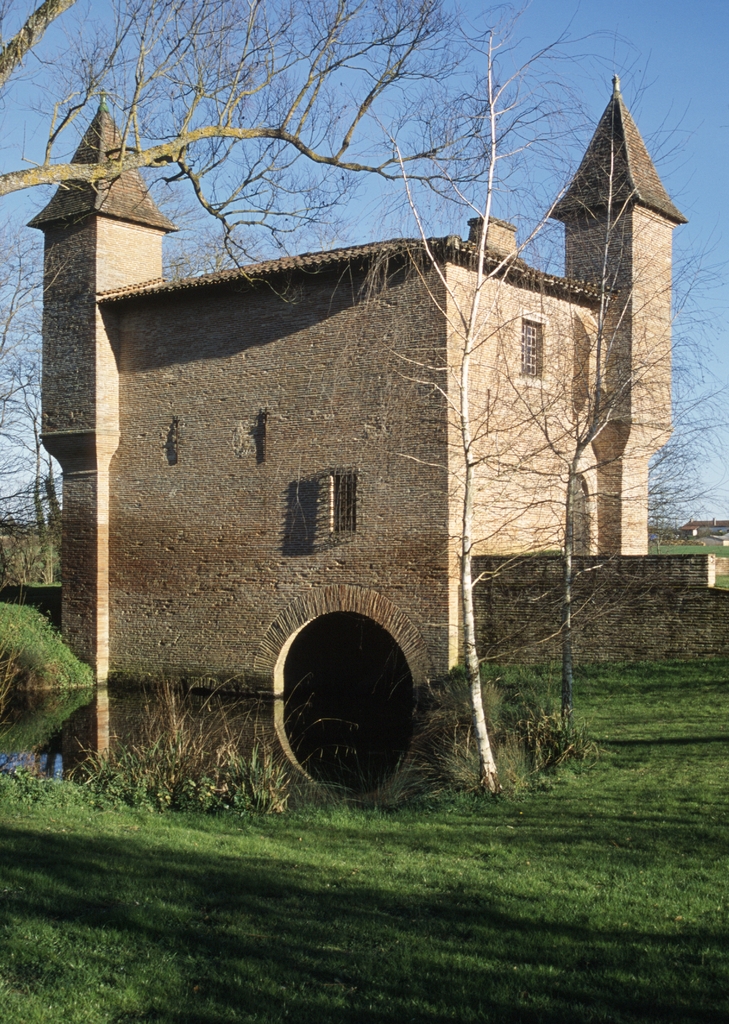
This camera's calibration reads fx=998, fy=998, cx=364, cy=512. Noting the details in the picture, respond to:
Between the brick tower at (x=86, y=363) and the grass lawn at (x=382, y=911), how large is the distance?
39.3 feet

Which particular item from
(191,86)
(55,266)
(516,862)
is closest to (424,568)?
(191,86)

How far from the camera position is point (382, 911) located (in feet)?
18.4

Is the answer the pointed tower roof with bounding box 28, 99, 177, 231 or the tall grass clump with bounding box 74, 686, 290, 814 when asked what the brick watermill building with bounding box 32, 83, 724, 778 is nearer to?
the pointed tower roof with bounding box 28, 99, 177, 231

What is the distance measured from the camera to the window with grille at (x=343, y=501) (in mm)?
16828

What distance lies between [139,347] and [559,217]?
37.9 ft

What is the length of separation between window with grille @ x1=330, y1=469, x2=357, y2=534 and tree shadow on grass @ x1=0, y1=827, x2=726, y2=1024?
418 inches

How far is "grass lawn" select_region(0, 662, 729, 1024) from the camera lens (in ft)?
14.3

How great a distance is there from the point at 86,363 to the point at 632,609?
474 inches

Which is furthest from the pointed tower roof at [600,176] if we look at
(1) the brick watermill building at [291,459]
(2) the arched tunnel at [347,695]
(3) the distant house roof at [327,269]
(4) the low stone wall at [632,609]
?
(2) the arched tunnel at [347,695]

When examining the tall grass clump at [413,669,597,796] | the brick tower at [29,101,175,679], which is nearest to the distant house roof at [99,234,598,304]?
the brick tower at [29,101,175,679]

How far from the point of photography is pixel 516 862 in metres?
6.66

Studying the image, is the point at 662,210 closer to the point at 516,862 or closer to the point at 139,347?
the point at 139,347

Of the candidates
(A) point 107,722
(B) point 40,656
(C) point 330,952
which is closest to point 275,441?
(A) point 107,722

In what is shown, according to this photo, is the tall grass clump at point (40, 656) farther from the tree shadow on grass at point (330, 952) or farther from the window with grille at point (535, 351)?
the tree shadow on grass at point (330, 952)
